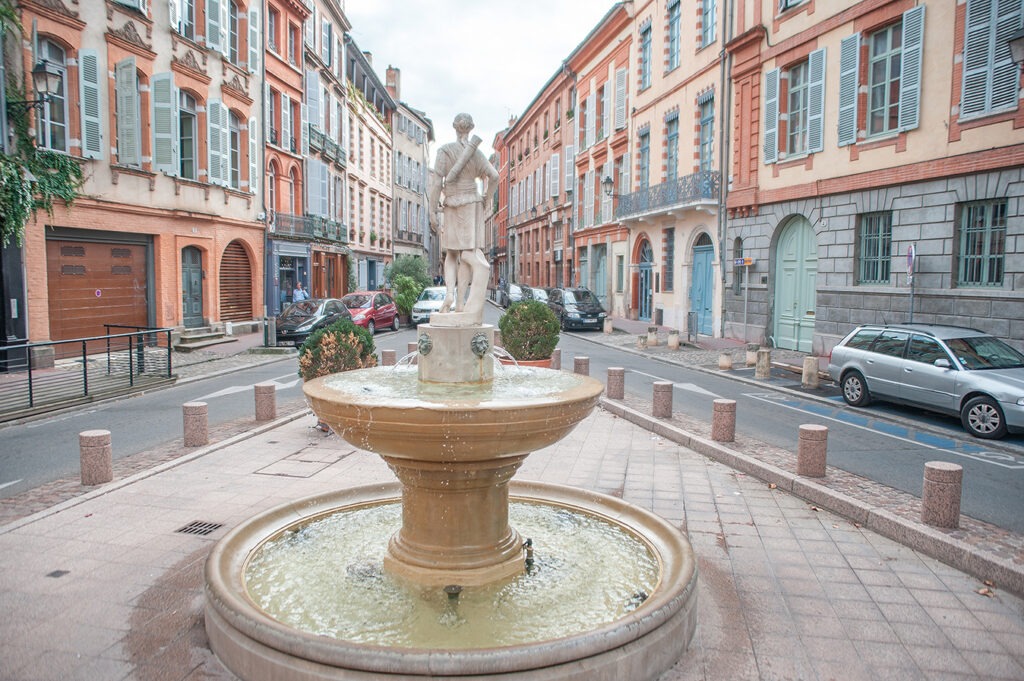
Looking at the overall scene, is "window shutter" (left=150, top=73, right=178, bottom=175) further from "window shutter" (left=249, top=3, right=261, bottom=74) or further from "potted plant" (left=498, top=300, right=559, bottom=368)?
"potted plant" (left=498, top=300, right=559, bottom=368)

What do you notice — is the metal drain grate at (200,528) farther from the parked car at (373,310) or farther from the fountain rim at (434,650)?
the parked car at (373,310)

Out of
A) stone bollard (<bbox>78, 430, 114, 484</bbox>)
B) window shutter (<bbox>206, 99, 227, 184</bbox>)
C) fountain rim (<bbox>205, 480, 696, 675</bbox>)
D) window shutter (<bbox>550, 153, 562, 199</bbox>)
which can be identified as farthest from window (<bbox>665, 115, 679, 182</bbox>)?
fountain rim (<bbox>205, 480, 696, 675</bbox>)

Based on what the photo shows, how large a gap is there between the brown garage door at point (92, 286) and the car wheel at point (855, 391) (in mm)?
16974

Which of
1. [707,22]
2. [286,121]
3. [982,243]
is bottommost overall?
[982,243]

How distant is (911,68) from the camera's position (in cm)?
1562

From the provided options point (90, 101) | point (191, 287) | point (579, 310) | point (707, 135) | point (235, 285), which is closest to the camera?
point (90, 101)

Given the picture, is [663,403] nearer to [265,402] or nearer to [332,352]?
[332,352]

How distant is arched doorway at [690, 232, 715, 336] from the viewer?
2481 centimetres

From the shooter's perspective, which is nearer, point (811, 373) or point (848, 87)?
point (811, 373)

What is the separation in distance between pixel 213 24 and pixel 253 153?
4400mm

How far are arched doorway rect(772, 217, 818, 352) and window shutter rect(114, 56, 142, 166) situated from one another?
18.2m

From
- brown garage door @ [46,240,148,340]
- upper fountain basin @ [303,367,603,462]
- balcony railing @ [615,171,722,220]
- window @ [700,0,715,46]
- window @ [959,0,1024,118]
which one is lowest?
upper fountain basin @ [303,367,603,462]

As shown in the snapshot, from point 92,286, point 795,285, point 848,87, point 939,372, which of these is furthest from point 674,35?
point 92,286

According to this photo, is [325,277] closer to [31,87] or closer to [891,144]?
[31,87]
